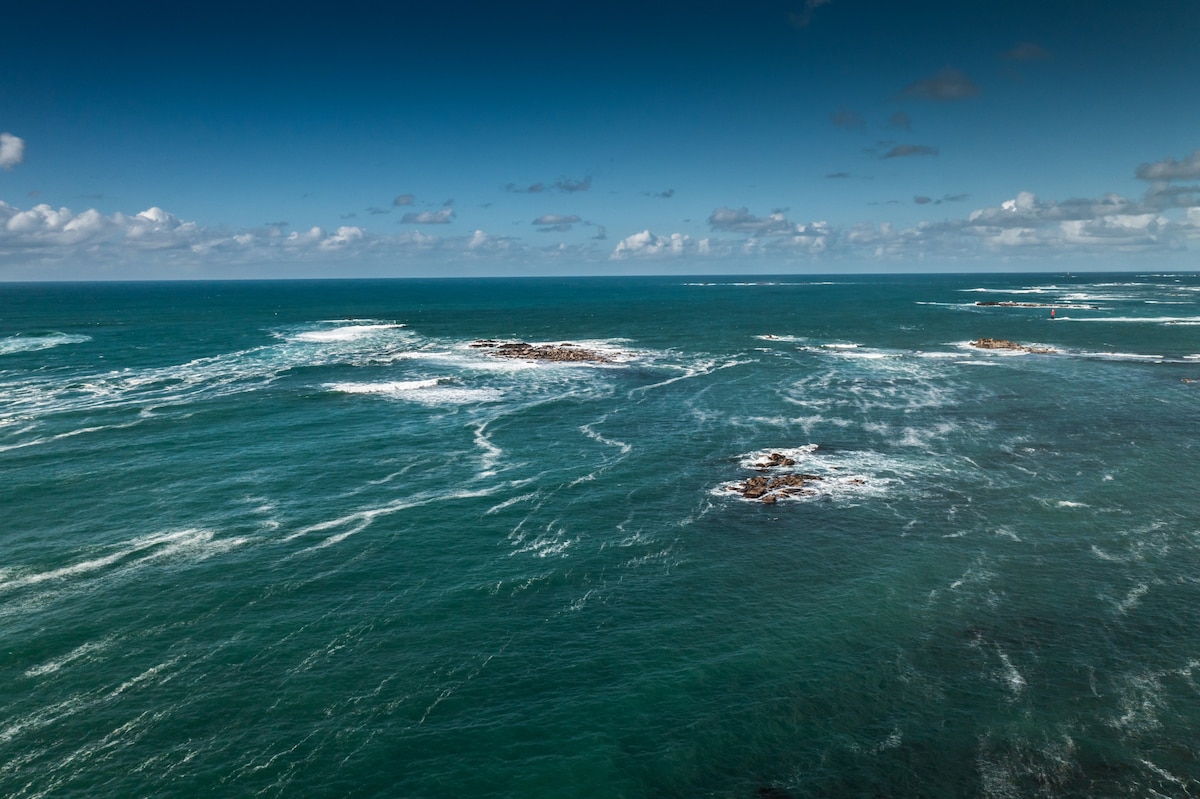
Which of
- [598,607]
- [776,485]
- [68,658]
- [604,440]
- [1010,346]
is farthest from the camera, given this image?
[1010,346]

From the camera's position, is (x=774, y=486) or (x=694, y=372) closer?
(x=774, y=486)

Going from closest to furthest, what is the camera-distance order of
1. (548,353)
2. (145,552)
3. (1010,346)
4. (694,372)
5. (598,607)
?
(598,607)
(145,552)
(694,372)
(548,353)
(1010,346)

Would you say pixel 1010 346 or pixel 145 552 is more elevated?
pixel 1010 346

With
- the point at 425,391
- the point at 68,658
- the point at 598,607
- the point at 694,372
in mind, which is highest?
the point at 425,391

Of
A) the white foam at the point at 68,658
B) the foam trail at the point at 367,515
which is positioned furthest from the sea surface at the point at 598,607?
the foam trail at the point at 367,515

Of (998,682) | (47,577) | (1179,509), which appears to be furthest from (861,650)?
(47,577)

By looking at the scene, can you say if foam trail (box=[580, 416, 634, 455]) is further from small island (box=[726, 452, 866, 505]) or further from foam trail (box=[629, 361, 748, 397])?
foam trail (box=[629, 361, 748, 397])

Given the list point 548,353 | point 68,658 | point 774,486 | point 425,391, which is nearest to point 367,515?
point 68,658

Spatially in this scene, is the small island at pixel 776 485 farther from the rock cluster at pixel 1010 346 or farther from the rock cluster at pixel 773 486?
the rock cluster at pixel 1010 346

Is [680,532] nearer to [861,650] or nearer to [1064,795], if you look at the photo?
[861,650]

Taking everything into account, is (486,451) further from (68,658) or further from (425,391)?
(68,658)
